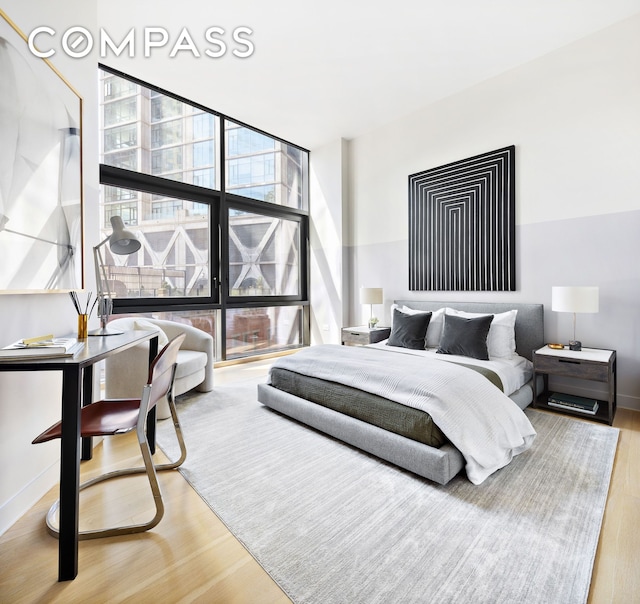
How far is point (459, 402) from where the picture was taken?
6.70 feet

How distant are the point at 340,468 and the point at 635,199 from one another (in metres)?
3.29

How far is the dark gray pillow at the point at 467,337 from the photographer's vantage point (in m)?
3.26

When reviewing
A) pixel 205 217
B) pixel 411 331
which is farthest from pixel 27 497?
pixel 205 217

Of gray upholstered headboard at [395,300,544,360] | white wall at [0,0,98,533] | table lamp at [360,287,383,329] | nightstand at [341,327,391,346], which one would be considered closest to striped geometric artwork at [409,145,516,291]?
gray upholstered headboard at [395,300,544,360]

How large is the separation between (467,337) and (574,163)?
192 cm

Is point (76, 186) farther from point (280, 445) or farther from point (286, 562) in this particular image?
point (286, 562)

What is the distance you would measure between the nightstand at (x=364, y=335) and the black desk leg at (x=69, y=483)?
136 inches

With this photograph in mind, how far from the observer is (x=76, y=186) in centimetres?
225

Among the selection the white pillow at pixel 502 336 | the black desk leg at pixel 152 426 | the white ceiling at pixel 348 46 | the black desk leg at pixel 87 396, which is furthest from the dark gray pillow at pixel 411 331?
the black desk leg at pixel 87 396

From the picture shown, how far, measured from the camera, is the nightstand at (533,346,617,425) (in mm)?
2791

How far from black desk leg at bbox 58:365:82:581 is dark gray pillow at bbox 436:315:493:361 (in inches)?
117

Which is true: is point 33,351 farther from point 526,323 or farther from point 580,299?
point 526,323

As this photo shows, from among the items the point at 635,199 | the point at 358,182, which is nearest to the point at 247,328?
the point at 358,182

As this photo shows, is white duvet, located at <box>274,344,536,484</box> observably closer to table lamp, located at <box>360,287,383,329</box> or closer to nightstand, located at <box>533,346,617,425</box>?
nightstand, located at <box>533,346,617,425</box>
